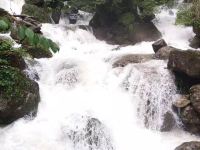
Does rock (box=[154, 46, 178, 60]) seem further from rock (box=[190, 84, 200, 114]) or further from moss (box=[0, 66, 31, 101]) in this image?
moss (box=[0, 66, 31, 101])

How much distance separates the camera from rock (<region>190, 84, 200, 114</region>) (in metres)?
8.91

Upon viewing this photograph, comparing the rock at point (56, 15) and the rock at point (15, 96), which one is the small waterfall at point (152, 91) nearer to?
the rock at point (15, 96)

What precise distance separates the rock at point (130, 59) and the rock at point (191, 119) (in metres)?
2.75

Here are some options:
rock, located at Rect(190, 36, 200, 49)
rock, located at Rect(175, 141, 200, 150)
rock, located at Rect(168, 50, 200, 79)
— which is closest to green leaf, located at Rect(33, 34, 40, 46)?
Result: rock, located at Rect(175, 141, 200, 150)

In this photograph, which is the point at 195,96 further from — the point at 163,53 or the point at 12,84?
the point at 12,84

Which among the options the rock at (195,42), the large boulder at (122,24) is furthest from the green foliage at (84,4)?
the rock at (195,42)

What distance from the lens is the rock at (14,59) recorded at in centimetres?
930

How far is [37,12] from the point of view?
16234mm

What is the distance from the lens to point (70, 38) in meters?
14.9

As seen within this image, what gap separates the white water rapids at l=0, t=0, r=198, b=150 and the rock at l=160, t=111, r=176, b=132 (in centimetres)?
11

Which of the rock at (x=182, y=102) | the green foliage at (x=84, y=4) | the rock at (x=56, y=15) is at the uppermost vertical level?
the green foliage at (x=84, y=4)

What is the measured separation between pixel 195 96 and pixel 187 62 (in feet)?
3.43

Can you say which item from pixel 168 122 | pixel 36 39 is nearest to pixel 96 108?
pixel 168 122

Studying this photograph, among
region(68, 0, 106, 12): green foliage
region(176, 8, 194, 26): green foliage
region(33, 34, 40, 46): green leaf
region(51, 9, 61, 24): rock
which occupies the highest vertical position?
region(33, 34, 40, 46): green leaf
